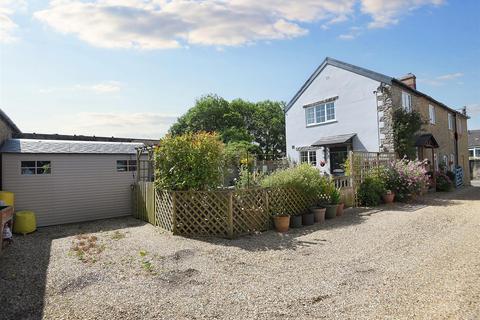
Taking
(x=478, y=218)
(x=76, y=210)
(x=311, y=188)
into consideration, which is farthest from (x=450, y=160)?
(x=76, y=210)

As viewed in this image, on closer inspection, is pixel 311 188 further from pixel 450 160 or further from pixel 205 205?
pixel 450 160

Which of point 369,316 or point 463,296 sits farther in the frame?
point 463,296

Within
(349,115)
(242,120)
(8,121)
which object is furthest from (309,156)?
(242,120)

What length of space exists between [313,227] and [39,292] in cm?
659

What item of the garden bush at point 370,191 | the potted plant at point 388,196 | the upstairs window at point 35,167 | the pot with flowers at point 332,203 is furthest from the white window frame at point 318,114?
the upstairs window at point 35,167

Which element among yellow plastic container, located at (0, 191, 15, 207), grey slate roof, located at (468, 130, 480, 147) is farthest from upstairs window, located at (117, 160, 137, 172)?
grey slate roof, located at (468, 130, 480, 147)

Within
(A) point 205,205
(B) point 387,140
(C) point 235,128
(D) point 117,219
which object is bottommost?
(D) point 117,219

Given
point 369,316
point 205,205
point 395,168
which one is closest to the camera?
point 369,316

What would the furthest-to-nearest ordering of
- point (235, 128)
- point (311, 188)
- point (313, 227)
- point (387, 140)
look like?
point (235, 128)
point (387, 140)
point (311, 188)
point (313, 227)

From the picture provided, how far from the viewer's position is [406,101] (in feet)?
54.0

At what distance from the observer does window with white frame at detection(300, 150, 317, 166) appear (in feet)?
60.6

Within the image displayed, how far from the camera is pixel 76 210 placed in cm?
1130

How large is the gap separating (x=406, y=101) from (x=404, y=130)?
2719mm

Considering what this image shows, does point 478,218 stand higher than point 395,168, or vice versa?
point 395,168
